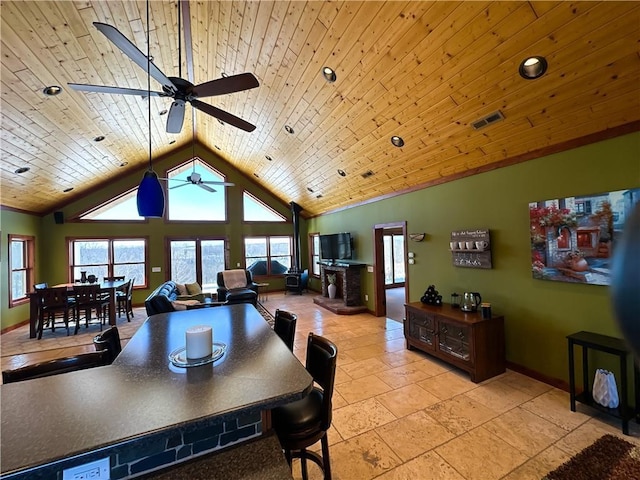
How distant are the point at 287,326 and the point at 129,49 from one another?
2.25 meters

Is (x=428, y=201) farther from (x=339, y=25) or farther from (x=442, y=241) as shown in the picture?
(x=339, y=25)

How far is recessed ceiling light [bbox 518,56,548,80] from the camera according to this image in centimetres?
234

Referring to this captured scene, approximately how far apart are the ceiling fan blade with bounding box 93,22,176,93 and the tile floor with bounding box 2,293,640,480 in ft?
10.0

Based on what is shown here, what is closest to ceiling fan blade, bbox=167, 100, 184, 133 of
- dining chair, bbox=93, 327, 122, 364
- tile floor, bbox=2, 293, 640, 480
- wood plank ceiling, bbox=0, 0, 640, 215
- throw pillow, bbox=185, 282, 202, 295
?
wood plank ceiling, bbox=0, 0, 640, 215

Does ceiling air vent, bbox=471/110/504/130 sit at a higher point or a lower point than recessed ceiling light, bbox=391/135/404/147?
lower

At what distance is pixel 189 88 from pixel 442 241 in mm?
3867

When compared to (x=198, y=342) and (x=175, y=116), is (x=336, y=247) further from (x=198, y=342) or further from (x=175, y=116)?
(x=198, y=342)

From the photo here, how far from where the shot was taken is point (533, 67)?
2.41m

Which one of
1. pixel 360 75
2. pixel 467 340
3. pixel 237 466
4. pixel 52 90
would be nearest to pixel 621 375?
pixel 467 340

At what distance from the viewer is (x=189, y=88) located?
2.38 metres

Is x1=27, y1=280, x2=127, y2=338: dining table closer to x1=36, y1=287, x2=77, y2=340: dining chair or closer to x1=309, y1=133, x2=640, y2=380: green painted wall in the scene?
x1=36, y1=287, x2=77, y2=340: dining chair

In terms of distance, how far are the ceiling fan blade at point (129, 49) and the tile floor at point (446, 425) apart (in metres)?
3.06

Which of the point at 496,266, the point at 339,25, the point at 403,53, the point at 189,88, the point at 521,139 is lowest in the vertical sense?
the point at 496,266

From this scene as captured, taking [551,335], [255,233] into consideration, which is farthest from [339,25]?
[255,233]
